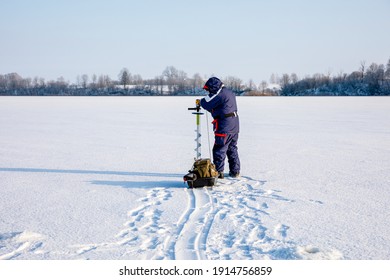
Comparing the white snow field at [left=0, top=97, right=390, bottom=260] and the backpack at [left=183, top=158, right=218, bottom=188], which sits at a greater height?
the backpack at [left=183, top=158, right=218, bottom=188]

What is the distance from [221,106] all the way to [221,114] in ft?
0.40

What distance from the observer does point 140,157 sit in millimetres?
7277

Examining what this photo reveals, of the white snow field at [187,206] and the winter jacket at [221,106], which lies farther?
the winter jacket at [221,106]

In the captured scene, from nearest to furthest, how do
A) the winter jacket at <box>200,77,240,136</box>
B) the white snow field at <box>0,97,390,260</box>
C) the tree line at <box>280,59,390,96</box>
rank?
1. the white snow field at <box>0,97,390,260</box>
2. the winter jacket at <box>200,77,240,136</box>
3. the tree line at <box>280,59,390,96</box>

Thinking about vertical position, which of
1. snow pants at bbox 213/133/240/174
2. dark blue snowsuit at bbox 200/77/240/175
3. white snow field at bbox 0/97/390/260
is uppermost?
dark blue snowsuit at bbox 200/77/240/175

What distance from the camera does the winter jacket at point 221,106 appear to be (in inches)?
202

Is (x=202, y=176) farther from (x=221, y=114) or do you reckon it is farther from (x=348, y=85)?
(x=348, y=85)

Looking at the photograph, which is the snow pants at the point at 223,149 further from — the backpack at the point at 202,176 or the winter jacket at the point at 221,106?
the backpack at the point at 202,176

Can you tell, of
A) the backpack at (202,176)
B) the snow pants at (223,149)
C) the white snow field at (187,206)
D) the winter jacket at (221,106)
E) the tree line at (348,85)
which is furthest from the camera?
the tree line at (348,85)

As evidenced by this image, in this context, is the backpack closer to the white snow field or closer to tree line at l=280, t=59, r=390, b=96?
the white snow field

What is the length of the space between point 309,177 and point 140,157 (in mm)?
3475

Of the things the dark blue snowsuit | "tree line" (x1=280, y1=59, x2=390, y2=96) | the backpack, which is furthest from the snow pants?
"tree line" (x1=280, y1=59, x2=390, y2=96)

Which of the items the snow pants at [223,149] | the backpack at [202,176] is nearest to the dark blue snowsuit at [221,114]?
the snow pants at [223,149]

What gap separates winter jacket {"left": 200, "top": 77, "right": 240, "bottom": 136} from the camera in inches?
202
